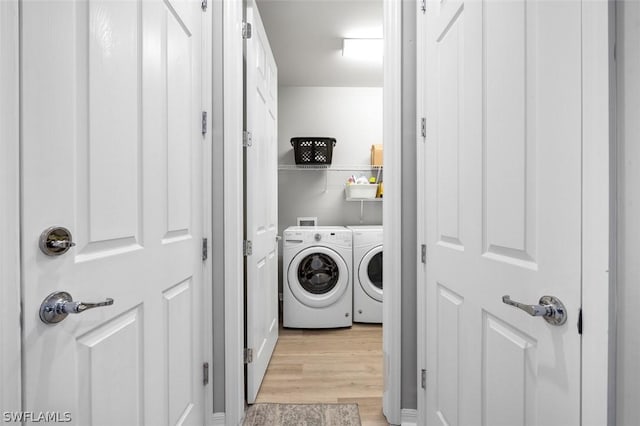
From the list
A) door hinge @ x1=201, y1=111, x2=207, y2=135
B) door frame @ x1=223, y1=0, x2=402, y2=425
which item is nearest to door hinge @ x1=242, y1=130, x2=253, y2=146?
door frame @ x1=223, y1=0, x2=402, y2=425

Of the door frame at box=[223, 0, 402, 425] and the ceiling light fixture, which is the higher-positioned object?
the ceiling light fixture

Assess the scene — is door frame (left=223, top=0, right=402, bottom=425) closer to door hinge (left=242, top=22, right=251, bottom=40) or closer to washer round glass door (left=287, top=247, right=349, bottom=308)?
door hinge (left=242, top=22, right=251, bottom=40)

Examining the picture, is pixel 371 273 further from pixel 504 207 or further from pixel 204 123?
pixel 504 207

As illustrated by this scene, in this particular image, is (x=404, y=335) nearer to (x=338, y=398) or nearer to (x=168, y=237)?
(x=338, y=398)

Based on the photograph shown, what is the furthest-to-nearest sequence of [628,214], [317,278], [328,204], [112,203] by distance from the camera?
[328,204], [317,278], [112,203], [628,214]

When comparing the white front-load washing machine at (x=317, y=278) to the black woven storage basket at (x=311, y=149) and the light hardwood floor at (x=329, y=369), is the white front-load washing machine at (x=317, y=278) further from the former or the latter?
the black woven storage basket at (x=311, y=149)

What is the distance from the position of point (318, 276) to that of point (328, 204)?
100cm

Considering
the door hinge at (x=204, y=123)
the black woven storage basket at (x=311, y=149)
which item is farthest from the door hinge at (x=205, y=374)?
the black woven storage basket at (x=311, y=149)

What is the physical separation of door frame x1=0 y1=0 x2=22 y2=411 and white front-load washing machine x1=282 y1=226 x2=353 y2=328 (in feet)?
7.79

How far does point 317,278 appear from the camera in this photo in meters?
3.02

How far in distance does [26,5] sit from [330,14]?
2151mm

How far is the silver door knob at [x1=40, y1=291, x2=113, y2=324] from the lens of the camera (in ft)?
2.16

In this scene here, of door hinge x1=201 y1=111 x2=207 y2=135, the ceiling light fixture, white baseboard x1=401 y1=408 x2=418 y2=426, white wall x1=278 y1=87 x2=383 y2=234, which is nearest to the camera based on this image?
door hinge x1=201 y1=111 x2=207 y2=135

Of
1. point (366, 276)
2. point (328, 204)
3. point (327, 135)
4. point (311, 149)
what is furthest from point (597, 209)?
point (327, 135)
